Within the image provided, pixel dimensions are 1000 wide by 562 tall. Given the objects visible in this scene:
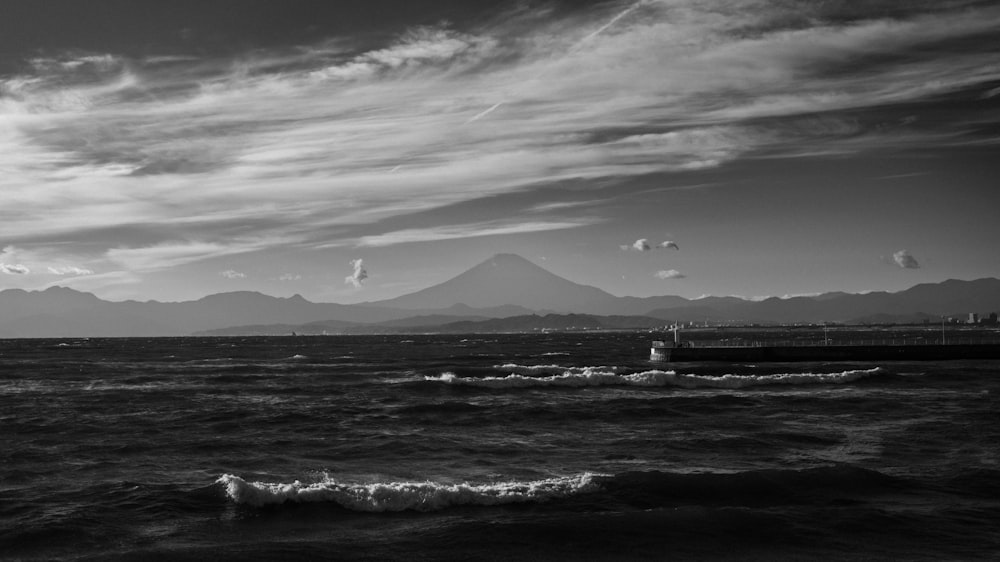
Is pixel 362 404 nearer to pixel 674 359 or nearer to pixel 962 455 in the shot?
pixel 962 455

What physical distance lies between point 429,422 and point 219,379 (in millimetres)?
37388

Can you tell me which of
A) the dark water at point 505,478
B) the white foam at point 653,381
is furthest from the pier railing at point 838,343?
the dark water at point 505,478

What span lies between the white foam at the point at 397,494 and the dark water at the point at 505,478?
67 millimetres

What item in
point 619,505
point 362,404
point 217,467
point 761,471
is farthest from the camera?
point 362,404

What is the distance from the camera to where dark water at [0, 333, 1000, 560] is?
54.1 ft

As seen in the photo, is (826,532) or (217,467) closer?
(826,532)

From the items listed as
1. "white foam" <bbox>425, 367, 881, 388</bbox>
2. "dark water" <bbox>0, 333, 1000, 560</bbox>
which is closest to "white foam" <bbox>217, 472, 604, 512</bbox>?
"dark water" <bbox>0, 333, 1000, 560</bbox>

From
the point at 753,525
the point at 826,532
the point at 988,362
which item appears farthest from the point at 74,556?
the point at 988,362

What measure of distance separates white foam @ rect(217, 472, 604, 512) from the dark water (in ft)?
0.22

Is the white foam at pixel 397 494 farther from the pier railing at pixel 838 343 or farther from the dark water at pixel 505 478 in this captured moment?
the pier railing at pixel 838 343

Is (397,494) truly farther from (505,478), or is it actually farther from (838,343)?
(838,343)

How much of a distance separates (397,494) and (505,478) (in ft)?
14.1

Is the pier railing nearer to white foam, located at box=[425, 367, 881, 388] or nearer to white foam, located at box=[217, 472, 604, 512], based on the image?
white foam, located at box=[425, 367, 881, 388]

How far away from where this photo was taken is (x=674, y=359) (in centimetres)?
Result: 9531
